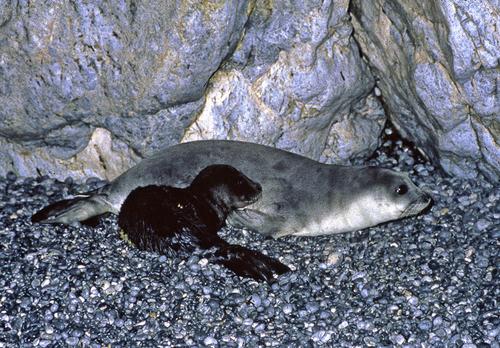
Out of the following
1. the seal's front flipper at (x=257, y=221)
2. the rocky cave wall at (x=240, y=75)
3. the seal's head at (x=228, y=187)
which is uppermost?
the rocky cave wall at (x=240, y=75)

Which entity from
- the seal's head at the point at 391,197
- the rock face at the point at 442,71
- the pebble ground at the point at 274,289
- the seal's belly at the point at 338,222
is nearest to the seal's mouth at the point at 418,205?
the seal's head at the point at 391,197

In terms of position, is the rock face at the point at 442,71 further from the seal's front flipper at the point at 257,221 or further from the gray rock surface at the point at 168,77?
the seal's front flipper at the point at 257,221

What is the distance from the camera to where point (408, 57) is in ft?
20.9

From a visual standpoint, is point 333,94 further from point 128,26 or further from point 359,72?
point 128,26

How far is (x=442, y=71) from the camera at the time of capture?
624cm

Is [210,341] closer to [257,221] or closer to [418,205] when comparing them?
[257,221]

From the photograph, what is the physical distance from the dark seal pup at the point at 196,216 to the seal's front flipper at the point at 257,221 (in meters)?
0.12

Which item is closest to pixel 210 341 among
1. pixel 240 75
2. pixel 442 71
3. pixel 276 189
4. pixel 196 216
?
pixel 196 216

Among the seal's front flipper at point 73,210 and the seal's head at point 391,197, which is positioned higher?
the seal's head at point 391,197

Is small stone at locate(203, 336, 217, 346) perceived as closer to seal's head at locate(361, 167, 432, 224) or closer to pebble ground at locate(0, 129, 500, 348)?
pebble ground at locate(0, 129, 500, 348)

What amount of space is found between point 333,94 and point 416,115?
698 mm

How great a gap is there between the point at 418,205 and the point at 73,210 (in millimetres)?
2549

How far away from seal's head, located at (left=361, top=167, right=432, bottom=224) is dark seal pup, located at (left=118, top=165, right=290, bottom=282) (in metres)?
0.83

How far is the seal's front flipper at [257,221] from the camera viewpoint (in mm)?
6387
